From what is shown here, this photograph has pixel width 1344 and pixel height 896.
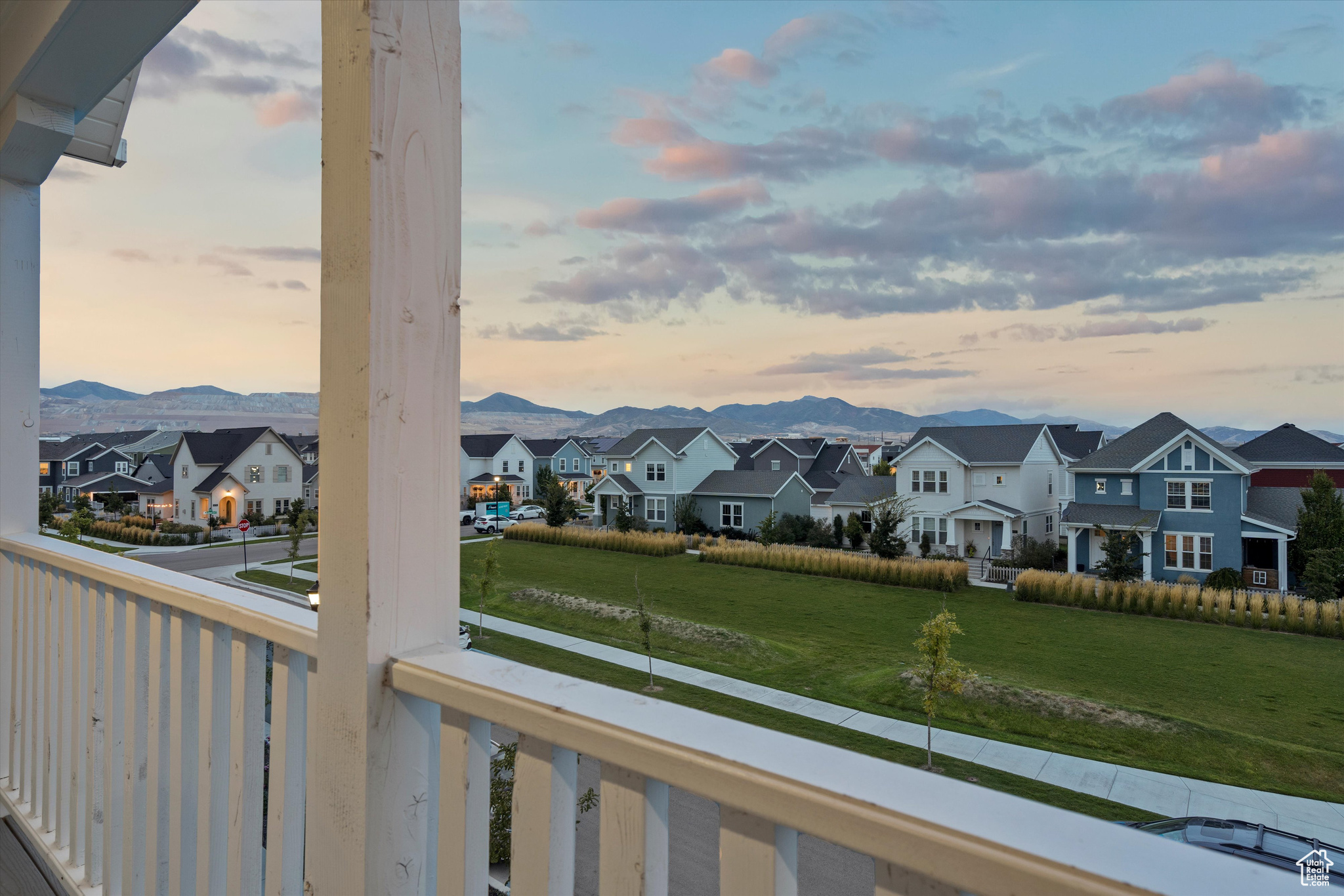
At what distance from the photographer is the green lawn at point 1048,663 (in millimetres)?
7066

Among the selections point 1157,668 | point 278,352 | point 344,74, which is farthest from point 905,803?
point 1157,668

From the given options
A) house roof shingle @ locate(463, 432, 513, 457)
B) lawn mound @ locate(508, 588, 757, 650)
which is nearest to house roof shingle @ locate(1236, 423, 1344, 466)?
lawn mound @ locate(508, 588, 757, 650)

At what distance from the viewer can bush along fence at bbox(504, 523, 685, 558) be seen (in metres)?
22.5

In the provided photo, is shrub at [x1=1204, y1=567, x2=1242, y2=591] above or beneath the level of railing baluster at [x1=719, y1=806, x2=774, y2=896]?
beneath

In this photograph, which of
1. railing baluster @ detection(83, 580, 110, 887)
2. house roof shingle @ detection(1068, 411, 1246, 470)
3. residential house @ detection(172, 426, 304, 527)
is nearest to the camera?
railing baluster @ detection(83, 580, 110, 887)

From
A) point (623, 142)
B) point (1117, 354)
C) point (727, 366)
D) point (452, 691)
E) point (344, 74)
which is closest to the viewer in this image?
point (452, 691)

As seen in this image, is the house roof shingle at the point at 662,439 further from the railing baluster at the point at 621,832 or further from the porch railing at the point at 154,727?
the railing baluster at the point at 621,832

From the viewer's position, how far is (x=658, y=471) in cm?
2941

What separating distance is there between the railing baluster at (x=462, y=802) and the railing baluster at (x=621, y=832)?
24cm

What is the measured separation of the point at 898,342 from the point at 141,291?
1383 inches

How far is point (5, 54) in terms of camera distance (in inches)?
89.6

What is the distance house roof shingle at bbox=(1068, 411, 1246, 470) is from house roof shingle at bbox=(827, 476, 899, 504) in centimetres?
603

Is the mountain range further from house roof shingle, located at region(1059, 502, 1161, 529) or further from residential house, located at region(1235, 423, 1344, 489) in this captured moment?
house roof shingle, located at region(1059, 502, 1161, 529)

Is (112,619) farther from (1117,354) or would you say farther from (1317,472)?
(1117,354)
